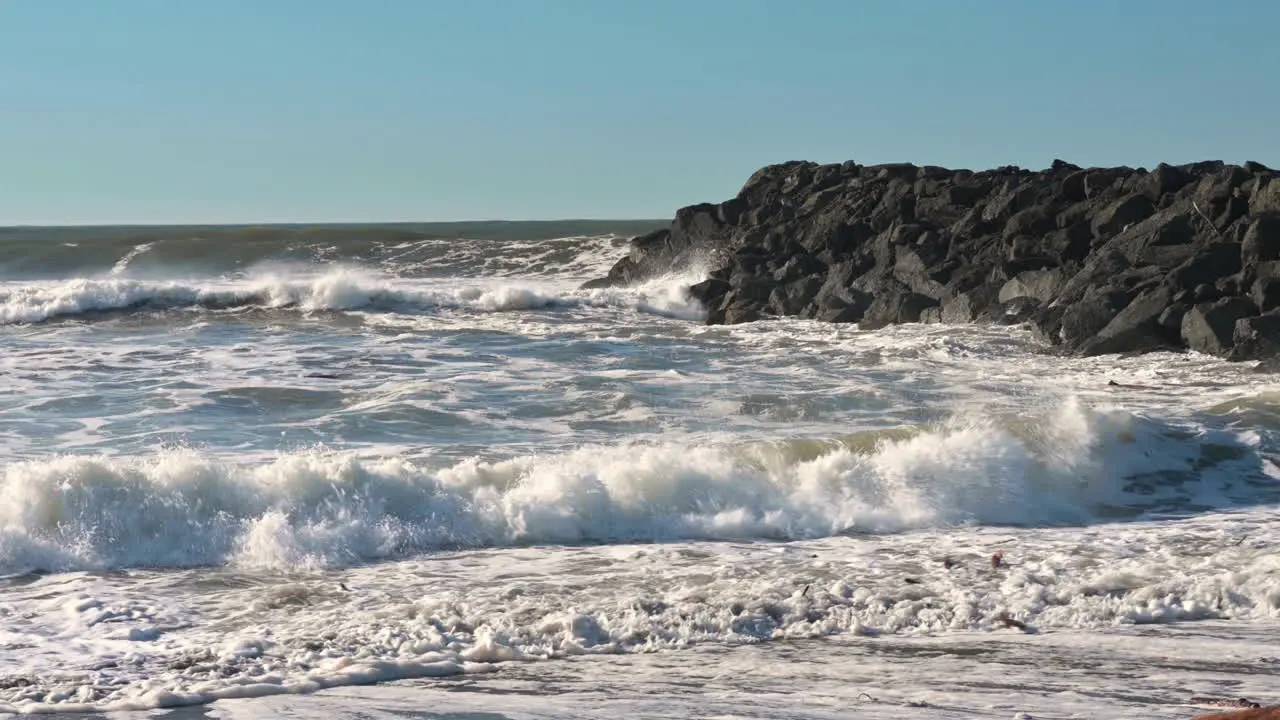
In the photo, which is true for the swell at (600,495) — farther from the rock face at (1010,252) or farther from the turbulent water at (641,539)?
the rock face at (1010,252)

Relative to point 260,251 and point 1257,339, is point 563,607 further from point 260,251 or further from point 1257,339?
point 260,251

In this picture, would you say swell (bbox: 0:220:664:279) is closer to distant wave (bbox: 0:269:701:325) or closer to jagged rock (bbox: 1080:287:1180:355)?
distant wave (bbox: 0:269:701:325)

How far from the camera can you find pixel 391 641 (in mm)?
6258

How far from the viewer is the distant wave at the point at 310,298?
24.2 m

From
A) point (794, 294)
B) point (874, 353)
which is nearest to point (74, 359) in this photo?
point (874, 353)

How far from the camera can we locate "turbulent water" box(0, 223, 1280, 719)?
5.69m

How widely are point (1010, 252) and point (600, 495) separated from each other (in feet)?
48.7

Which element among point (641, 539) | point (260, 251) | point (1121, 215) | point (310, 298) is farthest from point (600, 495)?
point (260, 251)

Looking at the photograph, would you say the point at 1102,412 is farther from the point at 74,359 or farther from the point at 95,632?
the point at 74,359

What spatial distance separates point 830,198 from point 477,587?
77.0 ft

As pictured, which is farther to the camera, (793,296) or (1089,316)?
(793,296)

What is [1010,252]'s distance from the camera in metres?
22.3

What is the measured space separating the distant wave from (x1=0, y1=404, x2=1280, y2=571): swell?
14.2m

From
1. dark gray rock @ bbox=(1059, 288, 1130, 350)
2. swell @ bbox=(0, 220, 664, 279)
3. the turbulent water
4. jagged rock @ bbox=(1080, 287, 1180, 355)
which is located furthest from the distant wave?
jagged rock @ bbox=(1080, 287, 1180, 355)
